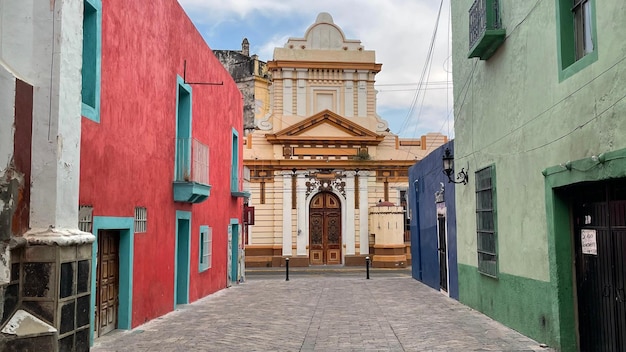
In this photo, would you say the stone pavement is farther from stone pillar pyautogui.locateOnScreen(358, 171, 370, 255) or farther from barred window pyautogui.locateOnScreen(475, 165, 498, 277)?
stone pillar pyautogui.locateOnScreen(358, 171, 370, 255)

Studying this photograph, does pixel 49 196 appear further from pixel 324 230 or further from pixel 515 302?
pixel 324 230

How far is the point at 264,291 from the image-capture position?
1636cm

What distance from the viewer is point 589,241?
23.5 feet

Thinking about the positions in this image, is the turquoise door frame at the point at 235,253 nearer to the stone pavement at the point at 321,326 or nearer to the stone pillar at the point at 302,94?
the stone pavement at the point at 321,326

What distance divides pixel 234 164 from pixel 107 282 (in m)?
9.66

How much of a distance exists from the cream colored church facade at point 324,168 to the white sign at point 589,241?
61.9ft

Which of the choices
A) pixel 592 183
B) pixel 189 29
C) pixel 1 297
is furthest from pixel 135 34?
pixel 592 183

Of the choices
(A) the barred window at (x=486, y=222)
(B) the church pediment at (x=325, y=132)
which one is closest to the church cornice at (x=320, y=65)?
(B) the church pediment at (x=325, y=132)

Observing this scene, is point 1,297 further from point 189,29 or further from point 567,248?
point 189,29

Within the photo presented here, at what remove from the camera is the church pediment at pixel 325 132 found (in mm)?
26906

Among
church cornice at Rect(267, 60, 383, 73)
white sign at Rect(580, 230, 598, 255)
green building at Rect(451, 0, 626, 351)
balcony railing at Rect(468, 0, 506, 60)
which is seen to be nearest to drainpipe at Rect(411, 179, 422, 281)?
green building at Rect(451, 0, 626, 351)

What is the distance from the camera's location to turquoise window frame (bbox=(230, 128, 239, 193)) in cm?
1816

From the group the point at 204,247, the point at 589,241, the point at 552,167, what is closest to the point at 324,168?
the point at 204,247

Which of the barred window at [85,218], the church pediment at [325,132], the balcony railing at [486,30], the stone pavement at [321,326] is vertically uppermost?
the church pediment at [325,132]
